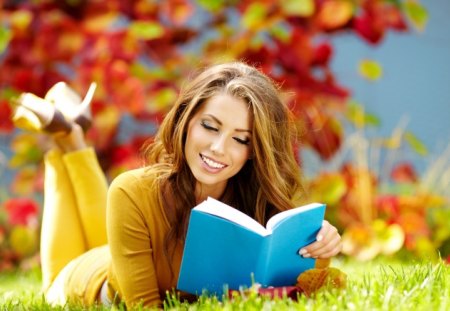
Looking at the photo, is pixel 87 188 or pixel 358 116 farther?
pixel 358 116

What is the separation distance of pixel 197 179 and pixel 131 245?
267mm

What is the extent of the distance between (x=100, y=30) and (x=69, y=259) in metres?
1.48

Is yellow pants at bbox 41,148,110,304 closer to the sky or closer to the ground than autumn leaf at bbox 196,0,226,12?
closer to the ground

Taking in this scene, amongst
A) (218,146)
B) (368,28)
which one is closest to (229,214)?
(218,146)

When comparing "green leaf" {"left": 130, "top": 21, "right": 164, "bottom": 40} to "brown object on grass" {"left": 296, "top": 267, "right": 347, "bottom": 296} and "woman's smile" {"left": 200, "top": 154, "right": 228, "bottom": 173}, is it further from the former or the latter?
"brown object on grass" {"left": 296, "top": 267, "right": 347, "bottom": 296}

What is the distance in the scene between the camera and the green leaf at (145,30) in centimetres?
→ 409

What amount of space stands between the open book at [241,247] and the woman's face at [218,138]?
0.24 metres

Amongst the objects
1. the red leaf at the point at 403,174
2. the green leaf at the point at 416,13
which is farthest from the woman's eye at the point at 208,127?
the red leaf at the point at 403,174

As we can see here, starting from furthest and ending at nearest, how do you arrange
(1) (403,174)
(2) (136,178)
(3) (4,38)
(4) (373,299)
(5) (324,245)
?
1. (1) (403,174)
2. (3) (4,38)
3. (2) (136,178)
4. (5) (324,245)
5. (4) (373,299)

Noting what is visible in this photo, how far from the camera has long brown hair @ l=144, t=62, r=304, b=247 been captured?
7.64 feet

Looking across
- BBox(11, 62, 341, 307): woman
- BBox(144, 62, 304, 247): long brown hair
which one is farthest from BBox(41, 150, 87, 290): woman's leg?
BBox(144, 62, 304, 247): long brown hair

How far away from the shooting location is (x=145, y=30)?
4105mm

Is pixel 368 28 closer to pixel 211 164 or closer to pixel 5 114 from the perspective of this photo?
pixel 5 114

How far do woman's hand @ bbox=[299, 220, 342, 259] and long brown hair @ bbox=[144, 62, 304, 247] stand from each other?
28 centimetres
